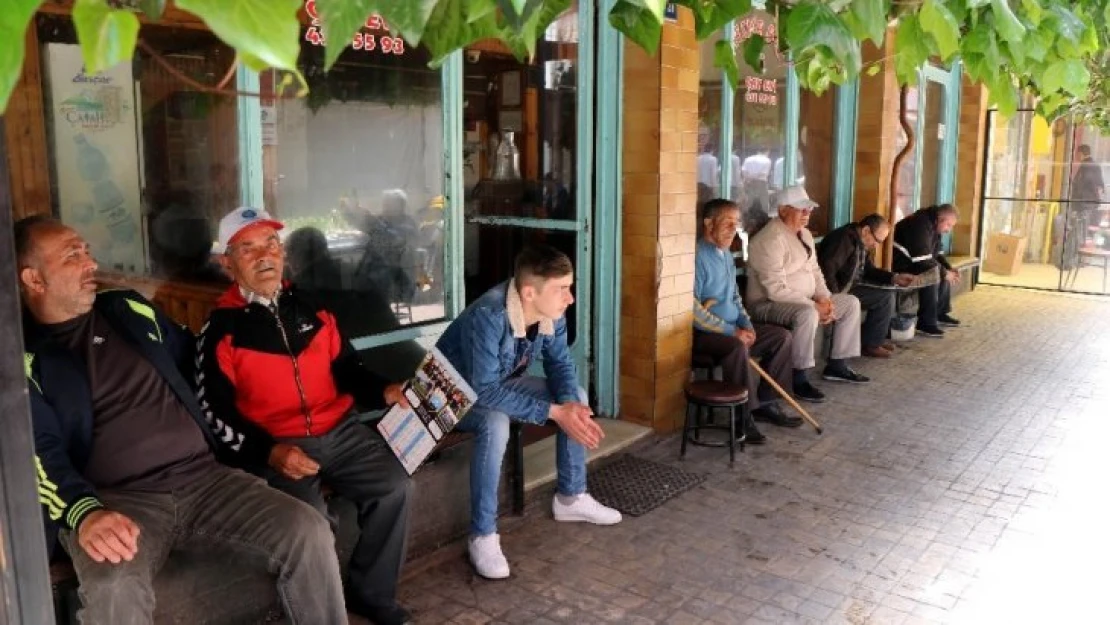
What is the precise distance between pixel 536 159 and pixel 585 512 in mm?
2263

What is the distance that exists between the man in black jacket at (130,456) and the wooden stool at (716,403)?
8.71ft

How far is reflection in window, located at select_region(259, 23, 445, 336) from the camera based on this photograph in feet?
13.4

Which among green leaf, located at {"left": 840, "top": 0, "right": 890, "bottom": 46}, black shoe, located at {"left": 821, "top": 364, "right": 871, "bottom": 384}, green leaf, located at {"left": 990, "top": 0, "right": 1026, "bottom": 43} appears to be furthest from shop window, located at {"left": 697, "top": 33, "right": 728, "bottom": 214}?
green leaf, located at {"left": 840, "top": 0, "right": 890, "bottom": 46}

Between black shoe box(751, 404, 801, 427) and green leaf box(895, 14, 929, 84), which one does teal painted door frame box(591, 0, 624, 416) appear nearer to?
black shoe box(751, 404, 801, 427)

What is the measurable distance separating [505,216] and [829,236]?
127 inches

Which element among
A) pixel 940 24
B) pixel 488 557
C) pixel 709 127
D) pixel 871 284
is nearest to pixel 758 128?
pixel 709 127

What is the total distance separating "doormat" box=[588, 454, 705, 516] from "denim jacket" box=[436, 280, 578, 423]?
89 centimetres

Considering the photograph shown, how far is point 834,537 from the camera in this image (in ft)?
13.9

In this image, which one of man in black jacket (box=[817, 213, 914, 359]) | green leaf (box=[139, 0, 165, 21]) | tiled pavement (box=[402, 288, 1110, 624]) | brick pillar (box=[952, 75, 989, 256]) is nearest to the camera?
green leaf (box=[139, 0, 165, 21])

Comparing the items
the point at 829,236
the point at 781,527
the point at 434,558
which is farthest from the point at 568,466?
the point at 829,236

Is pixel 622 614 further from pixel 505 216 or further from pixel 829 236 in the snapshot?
pixel 829 236

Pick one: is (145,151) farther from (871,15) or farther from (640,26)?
(871,15)

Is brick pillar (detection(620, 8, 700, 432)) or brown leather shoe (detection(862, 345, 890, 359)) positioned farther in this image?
brown leather shoe (detection(862, 345, 890, 359))

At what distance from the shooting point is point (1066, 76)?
253cm
